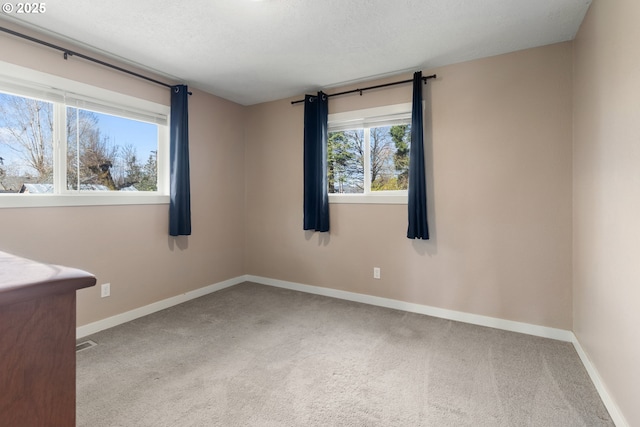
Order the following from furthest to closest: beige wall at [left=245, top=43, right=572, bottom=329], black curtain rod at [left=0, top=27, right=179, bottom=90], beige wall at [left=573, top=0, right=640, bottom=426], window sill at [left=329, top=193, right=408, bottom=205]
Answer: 1. window sill at [left=329, top=193, right=408, bottom=205]
2. beige wall at [left=245, top=43, right=572, bottom=329]
3. black curtain rod at [left=0, top=27, right=179, bottom=90]
4. beige wall at [left=573, top=0, right=640, bottom=426]

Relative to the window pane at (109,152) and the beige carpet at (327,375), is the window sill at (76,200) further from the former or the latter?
the beige carpet at (327,375)

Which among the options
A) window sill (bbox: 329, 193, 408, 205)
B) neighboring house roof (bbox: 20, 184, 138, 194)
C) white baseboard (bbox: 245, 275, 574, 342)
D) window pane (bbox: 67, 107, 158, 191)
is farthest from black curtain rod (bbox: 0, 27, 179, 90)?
white baseboard (bbox: 245, 275, 574, 342)

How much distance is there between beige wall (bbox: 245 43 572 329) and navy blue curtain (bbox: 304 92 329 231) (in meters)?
0.15

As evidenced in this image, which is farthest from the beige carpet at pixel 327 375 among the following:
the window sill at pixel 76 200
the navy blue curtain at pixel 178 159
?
the window sill at pixel 76 200

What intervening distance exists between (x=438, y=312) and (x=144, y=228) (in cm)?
307

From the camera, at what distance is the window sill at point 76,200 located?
93.9 inches

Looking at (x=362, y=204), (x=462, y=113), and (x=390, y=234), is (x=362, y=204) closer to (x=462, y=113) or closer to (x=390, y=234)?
(x=390, y=234)

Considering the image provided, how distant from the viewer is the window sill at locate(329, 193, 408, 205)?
3.38 metres

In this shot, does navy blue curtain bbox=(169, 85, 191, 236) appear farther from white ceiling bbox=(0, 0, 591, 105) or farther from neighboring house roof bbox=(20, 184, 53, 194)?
neighboring house roof bbox=(20, 184, 53, 194)

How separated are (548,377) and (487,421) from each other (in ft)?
2.40

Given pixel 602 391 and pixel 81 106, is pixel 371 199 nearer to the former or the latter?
pixel 602 391

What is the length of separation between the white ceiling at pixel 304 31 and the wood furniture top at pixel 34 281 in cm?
210

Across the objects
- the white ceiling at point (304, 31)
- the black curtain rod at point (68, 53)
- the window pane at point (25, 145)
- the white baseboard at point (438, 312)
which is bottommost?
the white baseboard at point (438, 312)

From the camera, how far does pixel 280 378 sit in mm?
2111
